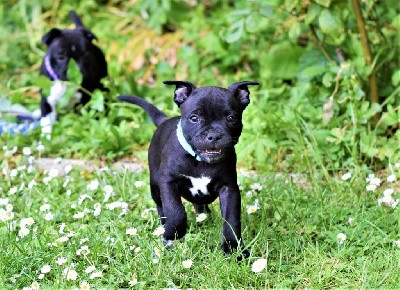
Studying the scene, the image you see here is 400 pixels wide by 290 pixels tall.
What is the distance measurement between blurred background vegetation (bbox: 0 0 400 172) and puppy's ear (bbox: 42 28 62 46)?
39 centimetres

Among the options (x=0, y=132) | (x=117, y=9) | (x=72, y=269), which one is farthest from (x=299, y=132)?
(x=117, y=9)

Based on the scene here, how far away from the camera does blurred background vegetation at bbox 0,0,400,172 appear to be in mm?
5027

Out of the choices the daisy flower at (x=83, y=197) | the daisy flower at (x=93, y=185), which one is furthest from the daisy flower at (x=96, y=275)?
the daisy flower at (x=93, y=185)

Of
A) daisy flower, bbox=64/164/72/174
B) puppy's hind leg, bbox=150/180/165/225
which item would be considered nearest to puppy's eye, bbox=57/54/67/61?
daisy flower, bbox=64/164/72/174

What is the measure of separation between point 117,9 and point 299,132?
4.15m

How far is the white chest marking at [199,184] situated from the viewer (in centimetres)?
369

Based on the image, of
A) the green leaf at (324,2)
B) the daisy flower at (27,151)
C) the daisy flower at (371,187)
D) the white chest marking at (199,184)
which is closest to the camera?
the white chest marking at (199,184)

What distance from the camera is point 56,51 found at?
5.88 metres

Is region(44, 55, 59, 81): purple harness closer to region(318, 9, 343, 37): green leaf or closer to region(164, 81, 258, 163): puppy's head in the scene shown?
region(318, 9, 343, 37): green leaf

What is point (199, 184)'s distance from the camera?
12.2ft

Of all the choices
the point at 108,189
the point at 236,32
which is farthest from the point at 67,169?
the point at 236,32

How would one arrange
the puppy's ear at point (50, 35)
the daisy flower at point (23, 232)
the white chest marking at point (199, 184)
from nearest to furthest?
the white chest marking at point (199, 184), the daisy flower at point (23, 232), the puppy's ear at point (50, 35)

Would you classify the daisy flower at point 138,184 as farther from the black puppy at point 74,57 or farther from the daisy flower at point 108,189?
the black puppy at point 74,57

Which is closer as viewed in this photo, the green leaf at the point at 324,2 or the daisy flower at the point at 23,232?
the daisy flower at the point at 23,232
